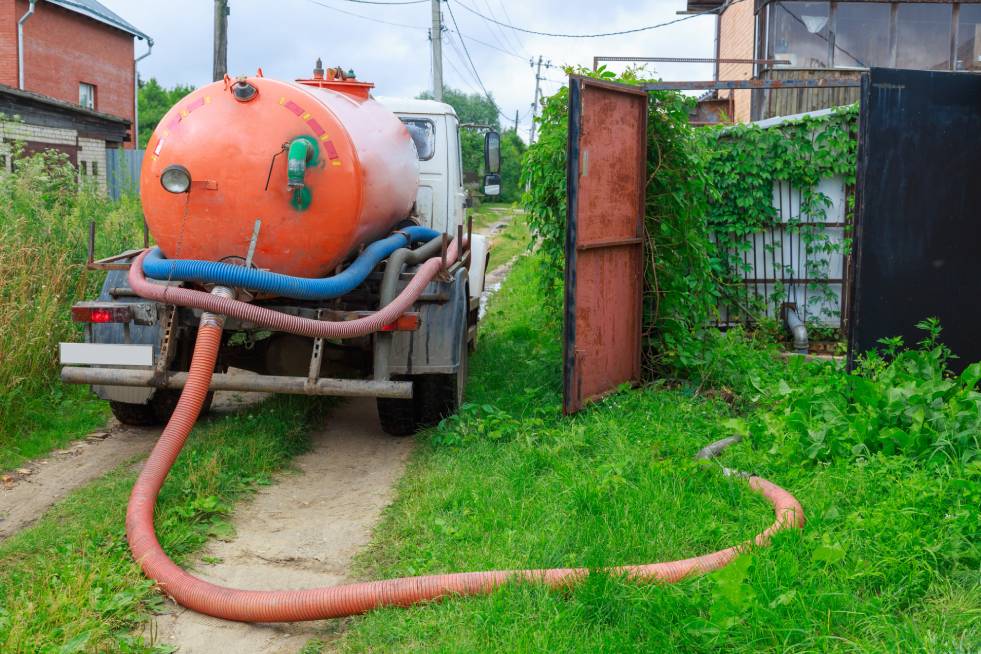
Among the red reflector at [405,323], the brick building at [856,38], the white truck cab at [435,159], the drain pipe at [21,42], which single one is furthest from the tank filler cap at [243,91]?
the drain pipe at [21,42]

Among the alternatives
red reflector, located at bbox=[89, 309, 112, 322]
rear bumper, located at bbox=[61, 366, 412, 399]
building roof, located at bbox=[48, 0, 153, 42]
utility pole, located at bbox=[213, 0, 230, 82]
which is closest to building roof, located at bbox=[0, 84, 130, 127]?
utility pole, located at bbox=[213, 0, 230, 82]

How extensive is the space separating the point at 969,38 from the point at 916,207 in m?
12.0

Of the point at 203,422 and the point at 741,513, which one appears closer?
the point at 741,513

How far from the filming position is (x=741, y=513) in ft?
15.1

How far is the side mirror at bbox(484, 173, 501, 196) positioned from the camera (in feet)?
30.3

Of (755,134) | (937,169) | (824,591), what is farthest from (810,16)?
(824,591)

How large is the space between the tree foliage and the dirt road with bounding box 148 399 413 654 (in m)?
62.6

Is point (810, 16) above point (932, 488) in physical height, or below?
above

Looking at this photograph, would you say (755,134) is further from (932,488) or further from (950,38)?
(950,38)

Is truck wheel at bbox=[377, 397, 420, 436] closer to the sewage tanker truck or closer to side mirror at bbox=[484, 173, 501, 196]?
the sewage tanker truck

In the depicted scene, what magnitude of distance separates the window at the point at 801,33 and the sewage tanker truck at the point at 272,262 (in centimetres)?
1131

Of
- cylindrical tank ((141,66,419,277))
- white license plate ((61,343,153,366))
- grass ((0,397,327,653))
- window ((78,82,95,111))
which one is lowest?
grass ((0,397,327,653))

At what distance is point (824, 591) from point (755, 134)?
24.2 feet

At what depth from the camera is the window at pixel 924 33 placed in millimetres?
15719
